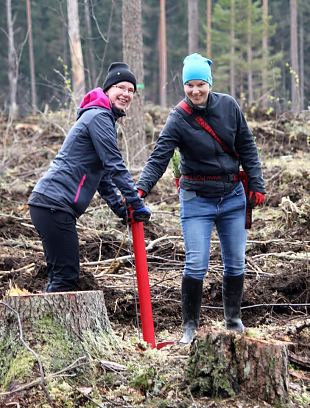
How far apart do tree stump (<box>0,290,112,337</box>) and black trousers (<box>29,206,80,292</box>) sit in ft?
2.60

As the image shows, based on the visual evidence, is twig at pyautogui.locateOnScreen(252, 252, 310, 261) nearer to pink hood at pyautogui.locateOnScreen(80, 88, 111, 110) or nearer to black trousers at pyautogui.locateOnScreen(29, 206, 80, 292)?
black trousers at pyautogui.locateOnScreen(29, 206, 80, 292)

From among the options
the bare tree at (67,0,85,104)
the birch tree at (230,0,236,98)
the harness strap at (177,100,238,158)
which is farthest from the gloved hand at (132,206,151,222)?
the birch tree at (230,0,236,98)

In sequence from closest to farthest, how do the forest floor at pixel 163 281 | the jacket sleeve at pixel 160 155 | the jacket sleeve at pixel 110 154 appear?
the forest floor at pixel 163 281 < the jacket sleeve at pixel 110 154 < the jacket sleeve at pixel 160 155

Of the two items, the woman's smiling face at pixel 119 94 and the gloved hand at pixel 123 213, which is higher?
the woman's smiling face at pixel 119 94

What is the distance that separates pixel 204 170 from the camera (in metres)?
4.68

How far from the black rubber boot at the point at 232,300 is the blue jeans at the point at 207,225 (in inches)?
6.4

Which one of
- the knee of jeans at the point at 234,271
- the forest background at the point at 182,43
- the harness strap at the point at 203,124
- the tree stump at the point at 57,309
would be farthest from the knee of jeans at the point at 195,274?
the forest background at the point at 182,43

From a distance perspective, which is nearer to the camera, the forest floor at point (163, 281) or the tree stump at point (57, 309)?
the forest floor at point (163, 281)

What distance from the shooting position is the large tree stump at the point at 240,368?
338 cm

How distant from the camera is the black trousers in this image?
453 centimetres

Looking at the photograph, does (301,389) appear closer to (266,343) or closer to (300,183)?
(266,343)

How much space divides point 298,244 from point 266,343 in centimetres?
421

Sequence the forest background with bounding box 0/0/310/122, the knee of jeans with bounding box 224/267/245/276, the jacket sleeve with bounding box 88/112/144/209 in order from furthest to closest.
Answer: the forest background with bounding box 0/0/310/122 → the knee of jeans with bounding box 224/267/245/276 → the jacket sleeve with bounding box 88/112/144/209

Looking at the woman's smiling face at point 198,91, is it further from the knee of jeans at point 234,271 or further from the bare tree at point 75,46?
the bare tree at point 75,46
